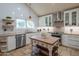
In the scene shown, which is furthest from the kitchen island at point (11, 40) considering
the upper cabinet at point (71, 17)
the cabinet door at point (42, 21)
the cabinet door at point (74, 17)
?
the cabinet door at point (74, 17)

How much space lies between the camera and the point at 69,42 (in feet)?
7.22

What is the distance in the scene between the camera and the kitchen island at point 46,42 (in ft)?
6.98

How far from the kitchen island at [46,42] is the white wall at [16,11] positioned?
0.29 meters

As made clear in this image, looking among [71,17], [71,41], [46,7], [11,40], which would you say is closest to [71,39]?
[71,41]

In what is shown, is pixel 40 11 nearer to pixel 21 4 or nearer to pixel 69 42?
pixel 21 4

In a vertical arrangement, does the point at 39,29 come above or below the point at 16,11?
below

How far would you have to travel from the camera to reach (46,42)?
2127 mm

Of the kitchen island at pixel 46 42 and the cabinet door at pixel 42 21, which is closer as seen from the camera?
the kitchen island at pixel 46 42

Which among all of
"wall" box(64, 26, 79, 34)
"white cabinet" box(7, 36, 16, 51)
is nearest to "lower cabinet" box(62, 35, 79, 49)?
"wall" box(64, 26, 79, 34)

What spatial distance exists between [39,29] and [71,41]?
2.27 ft

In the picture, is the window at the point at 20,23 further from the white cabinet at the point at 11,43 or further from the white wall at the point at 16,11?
the white cabinet at the point at 11,43

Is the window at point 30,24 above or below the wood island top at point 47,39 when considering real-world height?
above

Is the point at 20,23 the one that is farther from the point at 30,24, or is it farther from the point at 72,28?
the point at 72,28

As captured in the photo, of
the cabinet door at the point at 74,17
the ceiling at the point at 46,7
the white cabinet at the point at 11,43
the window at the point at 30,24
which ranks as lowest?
the white cabinet at the point at 11,43
